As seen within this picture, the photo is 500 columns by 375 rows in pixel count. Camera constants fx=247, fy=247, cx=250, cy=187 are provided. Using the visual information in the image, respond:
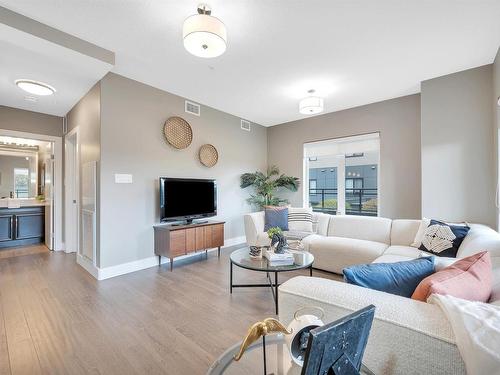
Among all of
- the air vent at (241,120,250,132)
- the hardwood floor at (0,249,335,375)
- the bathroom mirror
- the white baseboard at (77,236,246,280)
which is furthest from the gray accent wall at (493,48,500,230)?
the bathroom mirror

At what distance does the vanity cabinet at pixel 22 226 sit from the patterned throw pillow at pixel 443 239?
6718 mm

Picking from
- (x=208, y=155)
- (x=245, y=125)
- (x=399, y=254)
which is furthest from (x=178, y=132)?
(x=399, y=254)

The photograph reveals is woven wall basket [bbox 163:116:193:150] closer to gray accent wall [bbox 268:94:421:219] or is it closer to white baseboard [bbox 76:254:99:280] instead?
white baseboard [bbox 76:254:99:280]

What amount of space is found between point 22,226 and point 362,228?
6.30m

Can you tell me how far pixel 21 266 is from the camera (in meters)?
3.64

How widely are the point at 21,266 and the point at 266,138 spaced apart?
5088mm

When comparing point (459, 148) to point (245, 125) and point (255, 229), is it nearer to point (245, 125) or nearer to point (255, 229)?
point (255, 229)

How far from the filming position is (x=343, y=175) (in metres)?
4.98

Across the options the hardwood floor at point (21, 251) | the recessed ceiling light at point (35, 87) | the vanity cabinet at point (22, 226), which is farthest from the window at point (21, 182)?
the recessed ceiling light at point (35, 87)

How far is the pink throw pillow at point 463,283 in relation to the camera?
0.98m

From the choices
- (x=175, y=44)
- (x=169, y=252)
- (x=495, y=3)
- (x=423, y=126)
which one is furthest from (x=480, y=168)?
(x=169, y=252)

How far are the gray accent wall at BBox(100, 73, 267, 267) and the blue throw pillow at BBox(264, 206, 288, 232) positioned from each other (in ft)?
4.46

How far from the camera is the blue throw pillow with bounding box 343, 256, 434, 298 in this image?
118cm

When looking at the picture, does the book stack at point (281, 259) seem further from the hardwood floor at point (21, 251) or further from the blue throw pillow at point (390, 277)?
the hardwood floor at point (21, 251)
